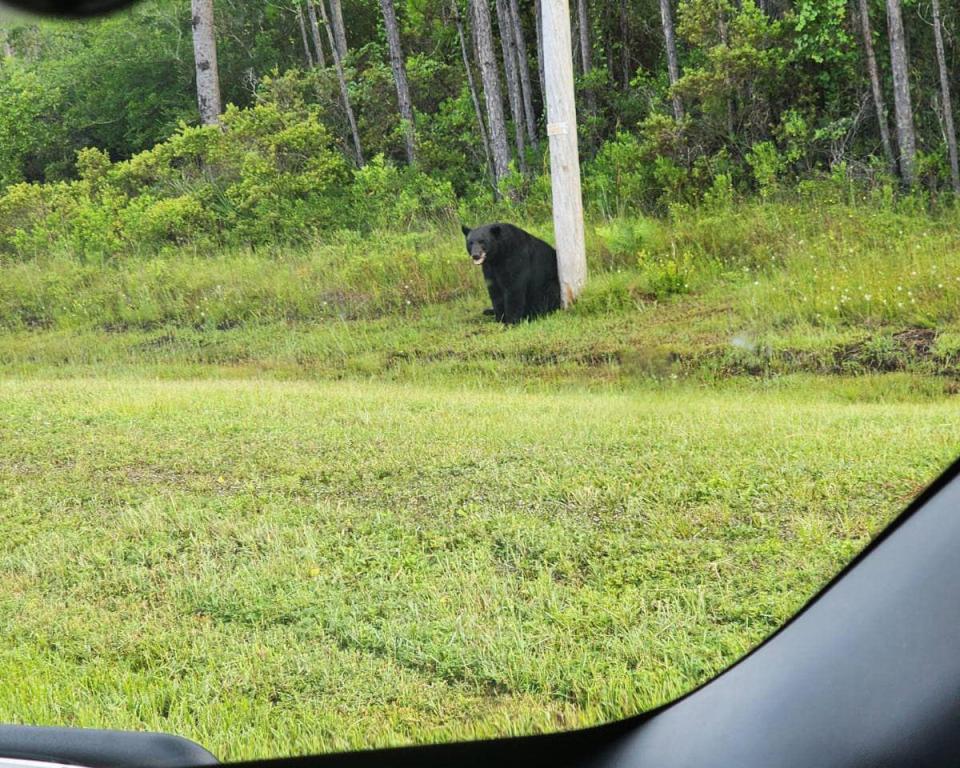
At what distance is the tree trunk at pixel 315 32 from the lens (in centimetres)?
106

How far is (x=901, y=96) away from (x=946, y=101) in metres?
0.03

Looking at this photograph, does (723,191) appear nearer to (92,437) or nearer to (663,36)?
(663,36)

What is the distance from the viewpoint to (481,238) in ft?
3.57

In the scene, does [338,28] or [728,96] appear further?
[338,28]

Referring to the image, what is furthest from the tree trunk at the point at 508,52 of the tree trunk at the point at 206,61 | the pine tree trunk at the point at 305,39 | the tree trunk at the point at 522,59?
the tree trunk at the point at 206,61

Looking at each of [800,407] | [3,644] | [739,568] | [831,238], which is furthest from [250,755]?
[831,238]

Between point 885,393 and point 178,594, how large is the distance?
695 millimetres

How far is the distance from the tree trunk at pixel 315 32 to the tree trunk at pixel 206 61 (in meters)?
0.11

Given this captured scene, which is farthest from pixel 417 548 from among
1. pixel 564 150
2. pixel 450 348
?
pixel 564 150

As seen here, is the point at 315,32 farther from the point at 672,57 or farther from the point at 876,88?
the point at 876,88

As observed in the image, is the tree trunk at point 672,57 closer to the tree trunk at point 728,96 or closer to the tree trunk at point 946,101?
the tree trunk at point 728,96

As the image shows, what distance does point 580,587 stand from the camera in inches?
32.9

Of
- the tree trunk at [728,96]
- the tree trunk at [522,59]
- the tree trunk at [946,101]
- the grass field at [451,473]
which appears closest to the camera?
the tree trunk at [946,101]

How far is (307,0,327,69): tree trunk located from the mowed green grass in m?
0.37
